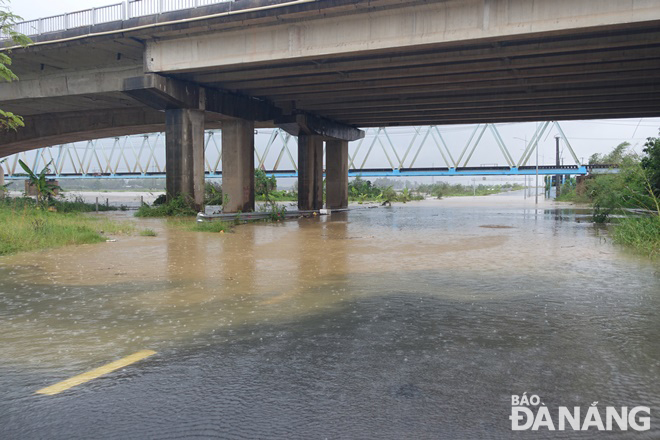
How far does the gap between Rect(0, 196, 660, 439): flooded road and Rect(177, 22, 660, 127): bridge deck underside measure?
12920 mm

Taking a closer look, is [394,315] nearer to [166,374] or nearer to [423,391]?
[423,391]

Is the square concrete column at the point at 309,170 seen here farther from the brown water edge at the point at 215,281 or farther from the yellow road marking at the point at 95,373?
the yellow road marking at the point at 95,373

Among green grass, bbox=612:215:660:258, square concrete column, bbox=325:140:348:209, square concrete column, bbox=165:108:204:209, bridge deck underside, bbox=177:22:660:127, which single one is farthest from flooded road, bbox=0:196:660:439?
square concrete column, bbox=325:140:348:209

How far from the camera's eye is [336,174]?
161 ft

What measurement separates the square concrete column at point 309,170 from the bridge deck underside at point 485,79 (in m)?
2.91

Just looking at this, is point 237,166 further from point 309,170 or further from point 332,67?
point 332,67

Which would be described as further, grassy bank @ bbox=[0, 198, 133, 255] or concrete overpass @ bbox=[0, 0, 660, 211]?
concrete overpass @ bbox=[0, 0, 660, 211]

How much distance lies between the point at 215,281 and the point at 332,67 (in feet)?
58.5

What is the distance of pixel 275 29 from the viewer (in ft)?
77.9

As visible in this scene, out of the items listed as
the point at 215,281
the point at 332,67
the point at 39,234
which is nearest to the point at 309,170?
the point at 332,67

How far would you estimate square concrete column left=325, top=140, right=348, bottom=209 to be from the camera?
160 feet

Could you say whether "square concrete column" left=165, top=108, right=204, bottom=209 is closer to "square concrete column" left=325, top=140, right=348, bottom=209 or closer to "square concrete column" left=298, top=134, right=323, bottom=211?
"square concrete column" left=298, top=134, right=323, bottom=211

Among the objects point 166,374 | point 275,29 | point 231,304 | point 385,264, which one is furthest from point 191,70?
point 166,374

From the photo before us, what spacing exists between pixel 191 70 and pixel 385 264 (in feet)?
60.3
